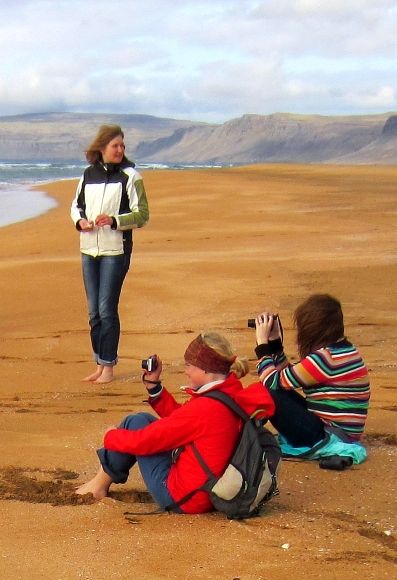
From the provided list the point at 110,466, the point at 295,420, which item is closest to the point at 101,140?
the point at 295,420

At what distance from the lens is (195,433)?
427cm

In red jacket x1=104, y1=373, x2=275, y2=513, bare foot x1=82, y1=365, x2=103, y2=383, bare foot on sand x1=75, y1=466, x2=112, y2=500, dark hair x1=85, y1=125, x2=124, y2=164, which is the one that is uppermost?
dark hair x1=85, y1=125, x2=124, y2=164

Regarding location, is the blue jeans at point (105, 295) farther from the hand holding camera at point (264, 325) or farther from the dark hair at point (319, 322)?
the dark hair at point (319, 322)

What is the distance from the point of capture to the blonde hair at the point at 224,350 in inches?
170

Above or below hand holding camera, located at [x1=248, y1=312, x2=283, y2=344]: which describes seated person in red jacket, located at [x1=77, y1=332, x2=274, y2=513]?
below

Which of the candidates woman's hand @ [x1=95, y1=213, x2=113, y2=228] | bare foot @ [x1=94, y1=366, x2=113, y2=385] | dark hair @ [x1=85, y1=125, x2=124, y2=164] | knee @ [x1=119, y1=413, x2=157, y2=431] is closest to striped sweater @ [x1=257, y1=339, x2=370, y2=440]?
knee @ [x1=119, y1=413, x2=157, y2=431]

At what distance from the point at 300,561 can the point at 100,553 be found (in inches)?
31.5

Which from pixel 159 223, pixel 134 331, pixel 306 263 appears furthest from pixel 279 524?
pixel 159 223

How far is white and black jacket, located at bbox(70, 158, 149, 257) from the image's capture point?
722 cm

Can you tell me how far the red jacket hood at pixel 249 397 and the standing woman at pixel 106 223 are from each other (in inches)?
121

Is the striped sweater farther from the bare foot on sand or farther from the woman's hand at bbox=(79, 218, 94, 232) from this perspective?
the woman's hand at bbox=(79, 218, 94, 232)

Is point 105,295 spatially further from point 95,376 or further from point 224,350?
point 224,350

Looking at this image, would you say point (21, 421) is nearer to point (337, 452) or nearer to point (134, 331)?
point (337, 452)

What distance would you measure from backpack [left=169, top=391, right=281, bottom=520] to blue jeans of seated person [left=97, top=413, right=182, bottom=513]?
0.21 meters
